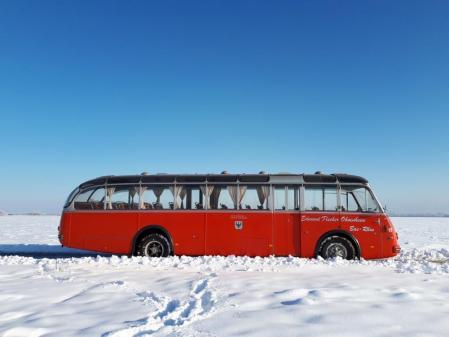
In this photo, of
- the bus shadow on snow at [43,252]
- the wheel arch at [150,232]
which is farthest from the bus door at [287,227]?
the bus shadow on snow at [43,252]

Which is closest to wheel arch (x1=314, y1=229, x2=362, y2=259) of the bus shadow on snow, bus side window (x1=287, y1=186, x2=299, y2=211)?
bus side window (x1=287, y1=186, x2=299, y2=211)

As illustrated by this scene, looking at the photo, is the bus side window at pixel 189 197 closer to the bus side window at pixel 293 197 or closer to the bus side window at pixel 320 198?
the bus side window at pixel 293 197

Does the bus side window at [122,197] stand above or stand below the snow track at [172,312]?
above

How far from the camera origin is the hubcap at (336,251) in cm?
1215

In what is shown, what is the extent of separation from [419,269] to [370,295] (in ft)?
14.2

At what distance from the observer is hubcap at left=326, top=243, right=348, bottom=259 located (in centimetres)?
1215

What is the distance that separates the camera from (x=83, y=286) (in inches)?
316

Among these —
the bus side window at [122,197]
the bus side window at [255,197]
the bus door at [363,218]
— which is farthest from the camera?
the bus side window at [122,197]

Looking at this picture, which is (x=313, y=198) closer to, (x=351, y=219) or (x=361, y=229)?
(x=351, y=219)

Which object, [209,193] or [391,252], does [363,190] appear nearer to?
[391,252]

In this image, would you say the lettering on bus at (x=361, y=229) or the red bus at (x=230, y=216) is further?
the red bus at (x=230, y=216)

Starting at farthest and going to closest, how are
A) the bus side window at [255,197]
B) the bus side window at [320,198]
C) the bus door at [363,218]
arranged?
the bus side window at [255,197]
the bus side window at [320,198]
the bus door at [363,218]

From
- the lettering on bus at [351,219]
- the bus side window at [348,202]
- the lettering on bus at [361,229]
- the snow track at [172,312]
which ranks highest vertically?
the bus side window at [348,202]

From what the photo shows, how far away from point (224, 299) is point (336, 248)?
657 centimetres
